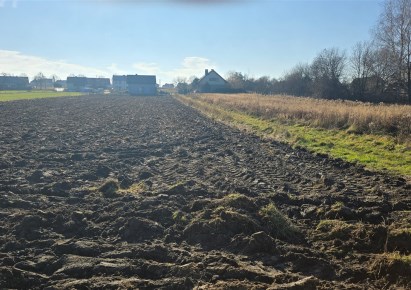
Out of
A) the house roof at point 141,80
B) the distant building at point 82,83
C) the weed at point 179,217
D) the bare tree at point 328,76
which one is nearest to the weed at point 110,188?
the weed at point 179,217

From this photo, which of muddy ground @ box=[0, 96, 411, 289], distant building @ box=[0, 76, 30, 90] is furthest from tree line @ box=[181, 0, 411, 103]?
distant building @ box=[0, 76, 30, 90]

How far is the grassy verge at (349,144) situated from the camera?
11.4m

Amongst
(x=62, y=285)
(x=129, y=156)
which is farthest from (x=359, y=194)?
(x=129, y=156)

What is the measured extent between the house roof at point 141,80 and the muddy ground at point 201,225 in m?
87.1

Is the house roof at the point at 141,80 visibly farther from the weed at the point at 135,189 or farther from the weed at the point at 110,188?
the weed at the point at 110,188

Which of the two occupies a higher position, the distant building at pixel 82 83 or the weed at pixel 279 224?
the distant building at pixel 82 83

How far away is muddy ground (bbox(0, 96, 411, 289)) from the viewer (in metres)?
4.80

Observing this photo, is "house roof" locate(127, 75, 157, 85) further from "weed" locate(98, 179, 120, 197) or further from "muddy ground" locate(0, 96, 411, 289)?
"weed" locate(98, 179, 120, 197)

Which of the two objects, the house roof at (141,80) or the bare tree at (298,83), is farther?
the house roof at (141,80)

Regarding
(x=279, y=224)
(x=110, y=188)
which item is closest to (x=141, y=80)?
(x=110, y=188)

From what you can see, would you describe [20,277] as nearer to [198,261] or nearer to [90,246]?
[90,246]

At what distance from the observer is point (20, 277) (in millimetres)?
4730

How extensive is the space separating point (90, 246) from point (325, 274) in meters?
3.36

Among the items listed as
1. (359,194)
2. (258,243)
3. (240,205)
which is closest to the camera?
(258,243)
